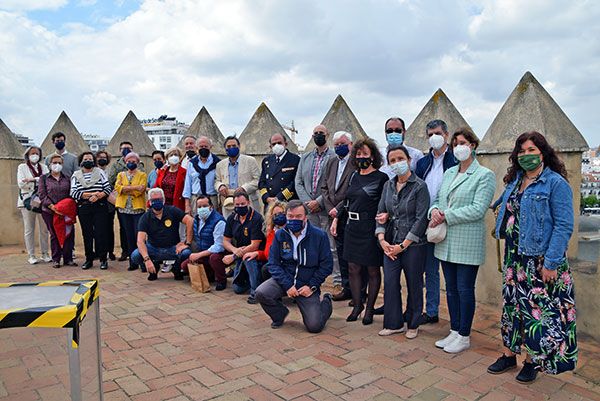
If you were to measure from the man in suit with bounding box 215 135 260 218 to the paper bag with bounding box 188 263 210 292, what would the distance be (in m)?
1.00

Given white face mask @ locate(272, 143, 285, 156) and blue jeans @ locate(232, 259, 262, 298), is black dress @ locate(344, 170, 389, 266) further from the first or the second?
white face mask @ locate(272, 143, 285, 156)

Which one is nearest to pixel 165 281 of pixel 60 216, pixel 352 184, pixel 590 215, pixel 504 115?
pixel 60 216

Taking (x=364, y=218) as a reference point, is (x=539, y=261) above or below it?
below

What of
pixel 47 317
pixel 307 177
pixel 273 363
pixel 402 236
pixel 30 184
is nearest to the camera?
pixel 47 317

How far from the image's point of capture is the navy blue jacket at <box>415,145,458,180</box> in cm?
459

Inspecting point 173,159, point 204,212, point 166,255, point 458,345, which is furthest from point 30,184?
point 458,345

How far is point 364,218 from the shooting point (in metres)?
4.73

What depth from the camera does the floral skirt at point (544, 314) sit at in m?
3.29

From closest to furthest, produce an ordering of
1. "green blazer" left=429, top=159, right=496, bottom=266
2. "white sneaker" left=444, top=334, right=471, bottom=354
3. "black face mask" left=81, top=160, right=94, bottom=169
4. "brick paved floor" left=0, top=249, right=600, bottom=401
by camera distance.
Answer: "brick paved floor" left=0, top=249, right=600, bottom=401 → "green blazer" left=429, top=159, right=496, bottom=266 → "white sneaker" left=444, top=334, right=471, bottom=354 → "black face mask" left=81, top=160, right=94, bottom=169

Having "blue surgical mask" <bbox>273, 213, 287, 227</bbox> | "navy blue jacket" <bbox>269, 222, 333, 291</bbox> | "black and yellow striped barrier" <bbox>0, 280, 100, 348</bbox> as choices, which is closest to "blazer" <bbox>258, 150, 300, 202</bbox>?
"blue surgical mask" <bbox>273, 213, 287, 227</bbox>

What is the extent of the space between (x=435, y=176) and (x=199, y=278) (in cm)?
318

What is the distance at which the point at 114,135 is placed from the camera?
8867 millimetres

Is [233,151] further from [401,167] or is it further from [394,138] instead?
[401,167]

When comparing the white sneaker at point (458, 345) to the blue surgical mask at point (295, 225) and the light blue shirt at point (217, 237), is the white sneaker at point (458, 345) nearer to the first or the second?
the blue surgical mask at point (295, 225)
